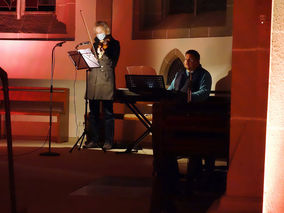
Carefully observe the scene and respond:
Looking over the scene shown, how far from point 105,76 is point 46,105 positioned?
2161mm

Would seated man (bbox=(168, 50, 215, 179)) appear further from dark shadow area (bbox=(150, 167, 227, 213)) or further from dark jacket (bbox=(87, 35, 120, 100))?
dark jacket (bbox=(87, 35, 120, 100))

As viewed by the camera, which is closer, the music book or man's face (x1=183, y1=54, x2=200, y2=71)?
man's face (x1=183, y1=54, x2=200, y2=71)

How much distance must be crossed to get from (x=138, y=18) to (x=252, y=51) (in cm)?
600

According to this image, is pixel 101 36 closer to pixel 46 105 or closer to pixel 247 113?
pixel 46 105

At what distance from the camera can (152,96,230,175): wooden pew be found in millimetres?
3373

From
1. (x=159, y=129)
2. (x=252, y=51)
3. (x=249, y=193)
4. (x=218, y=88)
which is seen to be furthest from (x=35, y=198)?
(x=218, y=88)

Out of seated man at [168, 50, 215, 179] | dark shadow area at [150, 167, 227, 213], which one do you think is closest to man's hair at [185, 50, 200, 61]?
seated man at [168, 50, 215, 179]

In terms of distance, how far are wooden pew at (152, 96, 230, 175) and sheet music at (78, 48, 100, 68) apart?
13.1 feet

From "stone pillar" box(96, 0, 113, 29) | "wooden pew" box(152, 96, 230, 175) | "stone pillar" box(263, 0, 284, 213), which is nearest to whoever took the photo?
"stone pillar" box(263, 0, 284, 213)

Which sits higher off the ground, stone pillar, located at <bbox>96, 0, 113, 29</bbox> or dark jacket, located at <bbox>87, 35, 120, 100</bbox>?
stone pillar, located at <bbox>96, 0, 113, 29</bbox>

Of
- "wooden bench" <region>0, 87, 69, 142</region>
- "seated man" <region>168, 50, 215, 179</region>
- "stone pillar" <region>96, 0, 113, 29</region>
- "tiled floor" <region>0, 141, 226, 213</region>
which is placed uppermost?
"stone pillar" <region>96, 0, 113, 29</region>

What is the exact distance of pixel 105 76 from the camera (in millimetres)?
7863

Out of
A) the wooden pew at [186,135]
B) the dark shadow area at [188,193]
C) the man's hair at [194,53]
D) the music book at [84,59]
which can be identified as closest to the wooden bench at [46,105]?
the music book at [84,59]

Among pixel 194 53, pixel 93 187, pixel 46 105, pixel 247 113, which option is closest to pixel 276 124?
pixel 247 113
